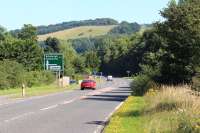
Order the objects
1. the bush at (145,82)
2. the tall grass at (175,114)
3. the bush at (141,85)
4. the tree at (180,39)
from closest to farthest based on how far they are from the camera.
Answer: the tall grass at (175,114) → the tree at (180,39) → the bush at (145,82) → the bush at (141,85)

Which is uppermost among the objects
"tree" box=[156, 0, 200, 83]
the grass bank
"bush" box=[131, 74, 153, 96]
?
"tree" box=[156, 0, 200, 83]

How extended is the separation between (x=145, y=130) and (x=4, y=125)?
203 inches

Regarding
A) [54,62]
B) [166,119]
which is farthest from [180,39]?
[54,62]

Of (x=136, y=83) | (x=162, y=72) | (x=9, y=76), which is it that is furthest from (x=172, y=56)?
(x=9, y=76)

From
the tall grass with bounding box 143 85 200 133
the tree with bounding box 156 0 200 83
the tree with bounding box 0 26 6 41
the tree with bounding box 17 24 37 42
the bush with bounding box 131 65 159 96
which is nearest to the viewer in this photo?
the tall grass with bounding box 143 85 200 133

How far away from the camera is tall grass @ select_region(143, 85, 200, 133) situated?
15914 millimetres

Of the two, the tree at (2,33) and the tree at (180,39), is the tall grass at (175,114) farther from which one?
the tree at (2,33)

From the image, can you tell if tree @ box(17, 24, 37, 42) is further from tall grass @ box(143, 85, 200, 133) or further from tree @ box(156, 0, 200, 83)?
tall grass @ box(143, 85, 200, 133)

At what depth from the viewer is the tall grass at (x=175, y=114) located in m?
15.9

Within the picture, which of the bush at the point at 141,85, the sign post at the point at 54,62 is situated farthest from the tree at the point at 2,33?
the bush at the point at 141,85

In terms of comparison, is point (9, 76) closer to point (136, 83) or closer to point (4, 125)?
point (136, 83)

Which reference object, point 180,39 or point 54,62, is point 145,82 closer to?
point 180,39

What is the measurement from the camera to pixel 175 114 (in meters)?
21.2

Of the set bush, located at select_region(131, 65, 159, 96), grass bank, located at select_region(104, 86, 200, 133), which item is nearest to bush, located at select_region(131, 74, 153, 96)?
bush, located at select_region(131, 65, 159, 96)
